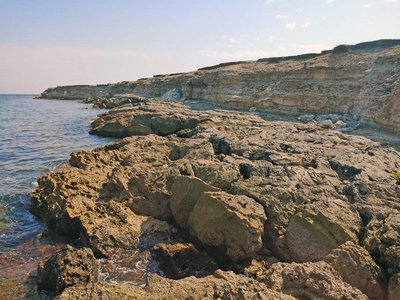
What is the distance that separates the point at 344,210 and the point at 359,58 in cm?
2116

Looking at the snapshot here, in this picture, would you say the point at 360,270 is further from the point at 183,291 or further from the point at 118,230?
the point at 118,230

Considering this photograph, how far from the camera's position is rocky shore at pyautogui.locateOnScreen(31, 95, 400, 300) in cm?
353

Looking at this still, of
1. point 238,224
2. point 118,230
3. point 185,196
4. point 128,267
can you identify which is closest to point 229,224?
point 238,224

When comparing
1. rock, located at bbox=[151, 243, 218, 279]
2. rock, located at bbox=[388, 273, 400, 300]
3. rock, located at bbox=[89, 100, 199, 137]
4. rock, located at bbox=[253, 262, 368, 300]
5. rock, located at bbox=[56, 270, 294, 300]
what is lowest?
rock, located at bbox=[151, 243, 218, 279]

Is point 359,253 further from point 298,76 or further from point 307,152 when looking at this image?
point 298,76

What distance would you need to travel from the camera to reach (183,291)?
3377 millimetres

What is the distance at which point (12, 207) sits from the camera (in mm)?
7312

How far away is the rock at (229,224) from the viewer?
476 centimetres

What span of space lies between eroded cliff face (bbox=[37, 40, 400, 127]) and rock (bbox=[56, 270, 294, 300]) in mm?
14055

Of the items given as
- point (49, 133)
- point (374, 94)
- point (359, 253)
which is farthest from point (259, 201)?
point (49, 133)

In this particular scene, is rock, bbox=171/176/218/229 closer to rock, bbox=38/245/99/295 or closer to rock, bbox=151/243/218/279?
rock, bbox=151/243/218/279

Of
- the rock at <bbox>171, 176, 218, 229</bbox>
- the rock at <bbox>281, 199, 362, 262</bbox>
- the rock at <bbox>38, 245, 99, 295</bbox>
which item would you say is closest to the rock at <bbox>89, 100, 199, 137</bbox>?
the rock at <bbox>171, 176, 218, 229</bbox>

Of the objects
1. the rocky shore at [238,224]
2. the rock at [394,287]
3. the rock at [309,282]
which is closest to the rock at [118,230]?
the rocky shore at [238,224]

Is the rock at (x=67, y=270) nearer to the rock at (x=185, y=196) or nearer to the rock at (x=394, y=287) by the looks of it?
the rock at (x=185, y=196)
